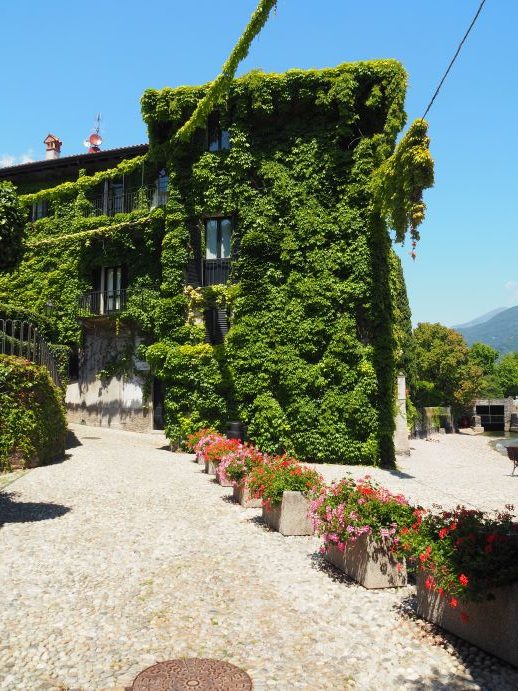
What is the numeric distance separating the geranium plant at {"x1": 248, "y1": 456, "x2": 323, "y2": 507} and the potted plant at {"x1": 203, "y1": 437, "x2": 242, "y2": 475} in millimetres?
3160

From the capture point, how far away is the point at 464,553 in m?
4.97

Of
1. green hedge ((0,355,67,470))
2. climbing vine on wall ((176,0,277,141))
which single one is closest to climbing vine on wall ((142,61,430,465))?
climbing vine on wall ((176,0,277,141))

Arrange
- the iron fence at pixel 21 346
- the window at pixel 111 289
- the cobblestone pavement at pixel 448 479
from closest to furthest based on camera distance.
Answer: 1. the cobblestone pavement at pixel 448 479
2. the iron fence at pixel 21 346
3. the window at pixel 111 289

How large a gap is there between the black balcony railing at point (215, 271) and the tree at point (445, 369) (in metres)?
33.1

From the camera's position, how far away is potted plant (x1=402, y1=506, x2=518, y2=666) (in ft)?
14.9

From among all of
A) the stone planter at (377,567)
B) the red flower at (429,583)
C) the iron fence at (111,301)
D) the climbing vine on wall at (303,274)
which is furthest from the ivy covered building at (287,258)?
the red flower at (429,583)

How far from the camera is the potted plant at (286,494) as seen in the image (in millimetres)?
8891

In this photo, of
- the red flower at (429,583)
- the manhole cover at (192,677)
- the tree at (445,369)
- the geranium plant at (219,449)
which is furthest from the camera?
the tree at (445,369)

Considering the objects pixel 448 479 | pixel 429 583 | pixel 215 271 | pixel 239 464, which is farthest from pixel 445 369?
pixel 429 583

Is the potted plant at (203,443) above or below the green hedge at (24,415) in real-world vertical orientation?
below

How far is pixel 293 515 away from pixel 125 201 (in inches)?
871

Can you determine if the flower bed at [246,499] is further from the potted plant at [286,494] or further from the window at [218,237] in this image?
the window at [218,237]

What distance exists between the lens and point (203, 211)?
21.7 metres

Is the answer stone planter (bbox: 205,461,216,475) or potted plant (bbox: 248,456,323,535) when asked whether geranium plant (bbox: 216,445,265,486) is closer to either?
potted plant (bbox: 248,456,323,535)
